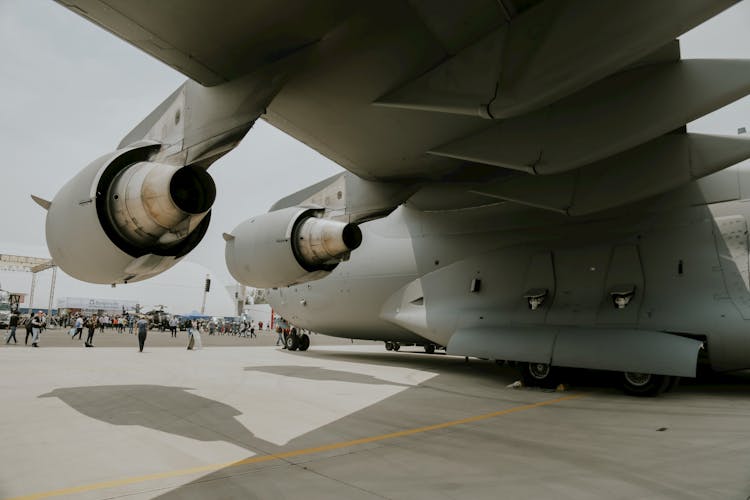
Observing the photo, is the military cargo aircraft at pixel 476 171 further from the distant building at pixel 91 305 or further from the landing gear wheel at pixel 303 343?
the distant building at pixel 91 305

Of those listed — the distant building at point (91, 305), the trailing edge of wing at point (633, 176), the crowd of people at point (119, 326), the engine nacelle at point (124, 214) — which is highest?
the trailing edge of wing at point (633, 176)

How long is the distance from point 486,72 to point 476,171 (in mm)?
4303

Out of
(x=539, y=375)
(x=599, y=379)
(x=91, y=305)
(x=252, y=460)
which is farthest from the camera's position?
(x=91, y=305)

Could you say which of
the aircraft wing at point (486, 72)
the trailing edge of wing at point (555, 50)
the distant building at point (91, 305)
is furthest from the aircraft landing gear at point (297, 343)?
the distant building at point (91, 305)

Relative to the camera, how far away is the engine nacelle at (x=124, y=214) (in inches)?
210

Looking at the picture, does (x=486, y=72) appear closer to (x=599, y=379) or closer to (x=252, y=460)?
(x=252, y=460)

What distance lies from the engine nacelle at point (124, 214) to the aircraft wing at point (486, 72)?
4.18ft

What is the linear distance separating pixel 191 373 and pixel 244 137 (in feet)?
22.1

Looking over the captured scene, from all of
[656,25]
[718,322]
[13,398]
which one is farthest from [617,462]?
[13,398]

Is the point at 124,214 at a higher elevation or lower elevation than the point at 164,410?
higher

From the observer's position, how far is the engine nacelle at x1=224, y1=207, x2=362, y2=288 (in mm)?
8578

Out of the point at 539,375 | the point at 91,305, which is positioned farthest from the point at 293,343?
the point at 91,305

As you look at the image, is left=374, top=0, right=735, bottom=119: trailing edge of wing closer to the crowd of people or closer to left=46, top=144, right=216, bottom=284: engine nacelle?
left=46, top=144, right=216, bottom=284: engine nacelle

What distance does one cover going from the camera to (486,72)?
191 inches
